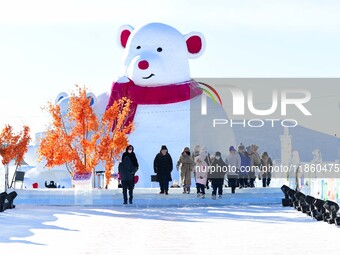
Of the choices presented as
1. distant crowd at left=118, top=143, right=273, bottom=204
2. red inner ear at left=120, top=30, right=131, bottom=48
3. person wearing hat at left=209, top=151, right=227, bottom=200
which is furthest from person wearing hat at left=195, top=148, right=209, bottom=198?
red inner ear at left=120, top=30, right=131, bottom=48

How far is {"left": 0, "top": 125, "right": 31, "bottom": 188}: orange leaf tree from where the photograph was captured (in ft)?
80.2

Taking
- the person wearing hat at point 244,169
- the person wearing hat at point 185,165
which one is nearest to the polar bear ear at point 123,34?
the person wearing hat at point 244,169

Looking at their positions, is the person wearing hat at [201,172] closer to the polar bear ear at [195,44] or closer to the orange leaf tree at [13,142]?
the orange leaf tree at [13,142]

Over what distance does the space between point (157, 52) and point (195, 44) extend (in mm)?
1631

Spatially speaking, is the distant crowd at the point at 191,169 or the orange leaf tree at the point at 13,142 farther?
the orange leaf tree at the point at 13,142

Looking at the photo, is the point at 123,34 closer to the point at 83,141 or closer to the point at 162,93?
the point at 162,93

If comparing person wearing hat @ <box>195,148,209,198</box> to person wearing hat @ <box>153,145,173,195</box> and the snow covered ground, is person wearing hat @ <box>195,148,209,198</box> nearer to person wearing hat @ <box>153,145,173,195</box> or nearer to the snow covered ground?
person wearing hat @ <box>153,145,173,195</box>

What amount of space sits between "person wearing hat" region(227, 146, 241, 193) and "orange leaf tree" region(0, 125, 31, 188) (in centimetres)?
687

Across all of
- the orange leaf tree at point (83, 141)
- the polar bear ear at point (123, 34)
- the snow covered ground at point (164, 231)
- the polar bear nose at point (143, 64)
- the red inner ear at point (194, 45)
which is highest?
the polar bear ear at point (123, 34)

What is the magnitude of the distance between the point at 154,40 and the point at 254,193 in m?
8.12

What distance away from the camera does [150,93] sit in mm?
28094

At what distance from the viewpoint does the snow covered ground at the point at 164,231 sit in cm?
970

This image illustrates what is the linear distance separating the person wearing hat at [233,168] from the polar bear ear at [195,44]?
750 centimetres

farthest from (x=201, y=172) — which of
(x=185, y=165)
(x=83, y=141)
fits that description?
(x=83, y=141)
